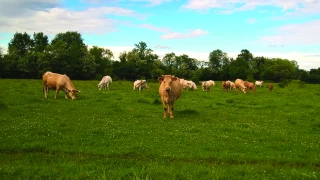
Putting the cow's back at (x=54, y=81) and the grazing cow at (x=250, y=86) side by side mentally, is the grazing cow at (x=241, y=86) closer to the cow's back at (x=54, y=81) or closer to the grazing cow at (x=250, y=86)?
the grazing cow at (x=250, y=86)

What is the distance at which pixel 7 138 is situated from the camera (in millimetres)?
12734

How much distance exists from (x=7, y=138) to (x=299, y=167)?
414 inches

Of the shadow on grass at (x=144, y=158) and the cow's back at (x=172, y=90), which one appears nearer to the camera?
the shadow on grass at (x=144, y=158)

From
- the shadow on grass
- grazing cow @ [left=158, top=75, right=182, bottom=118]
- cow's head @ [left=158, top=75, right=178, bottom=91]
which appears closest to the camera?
the shadow on grass

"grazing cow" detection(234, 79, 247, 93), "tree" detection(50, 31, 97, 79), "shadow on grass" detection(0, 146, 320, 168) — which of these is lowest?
"shadow on grass" detection(0, 146, 320, 168)

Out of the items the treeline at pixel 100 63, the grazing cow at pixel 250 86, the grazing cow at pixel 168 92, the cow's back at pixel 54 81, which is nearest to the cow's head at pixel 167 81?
the grazing cow at pixel 168 92

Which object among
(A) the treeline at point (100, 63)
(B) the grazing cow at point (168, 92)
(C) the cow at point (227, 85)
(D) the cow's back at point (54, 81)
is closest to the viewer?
(B) the grazing cow at point (168, 92)

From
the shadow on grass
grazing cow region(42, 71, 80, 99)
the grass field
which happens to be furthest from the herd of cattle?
the shadow on grass

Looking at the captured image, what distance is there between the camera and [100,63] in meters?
112

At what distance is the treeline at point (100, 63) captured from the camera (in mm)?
87938

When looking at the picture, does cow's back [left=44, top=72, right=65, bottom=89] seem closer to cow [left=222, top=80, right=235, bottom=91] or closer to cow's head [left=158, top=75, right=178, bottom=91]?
cow's head [left=158, top=75, right=178, bottom=91]

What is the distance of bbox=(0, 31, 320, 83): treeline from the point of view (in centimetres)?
8794

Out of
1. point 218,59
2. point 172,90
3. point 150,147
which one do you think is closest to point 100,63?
point 218,59

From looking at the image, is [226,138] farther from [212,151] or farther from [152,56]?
[152,56]
